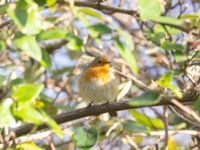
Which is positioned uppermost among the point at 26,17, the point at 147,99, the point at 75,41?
the point at 26,17

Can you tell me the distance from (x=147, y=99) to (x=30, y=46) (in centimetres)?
43

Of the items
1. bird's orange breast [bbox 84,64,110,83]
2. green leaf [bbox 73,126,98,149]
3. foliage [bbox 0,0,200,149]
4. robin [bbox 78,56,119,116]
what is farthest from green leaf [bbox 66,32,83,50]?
bird's orange breast [bbox 84,64,110,83]

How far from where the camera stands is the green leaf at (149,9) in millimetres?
1587

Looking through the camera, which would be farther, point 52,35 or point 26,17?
point 52,35

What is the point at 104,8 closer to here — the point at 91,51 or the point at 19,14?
the point at 19,14

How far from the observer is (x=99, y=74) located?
3537 mm

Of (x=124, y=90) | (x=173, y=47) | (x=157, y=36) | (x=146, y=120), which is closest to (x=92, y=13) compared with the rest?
(x=173, y=47)

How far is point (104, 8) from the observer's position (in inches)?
82.8

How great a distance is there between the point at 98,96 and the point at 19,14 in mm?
2070

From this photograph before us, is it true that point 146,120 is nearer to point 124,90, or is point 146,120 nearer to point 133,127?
point 124,90

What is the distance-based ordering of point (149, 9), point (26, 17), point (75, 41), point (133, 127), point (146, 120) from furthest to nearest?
point (146, 120)
point (133, 127)
point (149, 9)
point (75, 41)
point (26, 17)

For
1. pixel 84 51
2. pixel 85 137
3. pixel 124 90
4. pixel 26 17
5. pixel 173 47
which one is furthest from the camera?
pixel 124 90

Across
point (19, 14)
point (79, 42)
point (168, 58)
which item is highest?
point (19, 14)

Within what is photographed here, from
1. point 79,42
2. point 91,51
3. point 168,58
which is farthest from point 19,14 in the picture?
point 91,51
